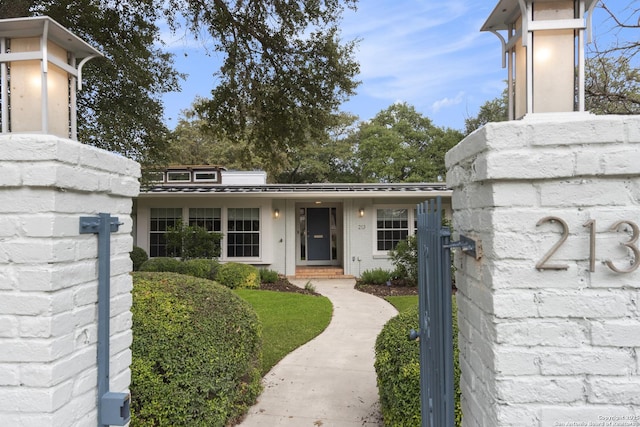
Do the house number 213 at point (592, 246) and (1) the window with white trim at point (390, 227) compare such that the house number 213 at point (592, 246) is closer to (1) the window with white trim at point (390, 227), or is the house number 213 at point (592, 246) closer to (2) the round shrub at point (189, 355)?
(2) the round shrub at point (189, 355)

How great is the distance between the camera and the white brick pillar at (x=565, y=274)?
4.61 feet

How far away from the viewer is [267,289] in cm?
1134

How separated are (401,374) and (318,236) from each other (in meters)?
11.7

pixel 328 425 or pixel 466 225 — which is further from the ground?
pixel 466 225

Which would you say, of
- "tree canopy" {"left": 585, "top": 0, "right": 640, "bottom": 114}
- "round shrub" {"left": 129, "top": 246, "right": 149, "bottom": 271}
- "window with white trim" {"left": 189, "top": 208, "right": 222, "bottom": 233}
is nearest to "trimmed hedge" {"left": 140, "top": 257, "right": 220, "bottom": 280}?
"round shrub" {"left": 129, "top": 246, "right": 149, "bottom": 271}

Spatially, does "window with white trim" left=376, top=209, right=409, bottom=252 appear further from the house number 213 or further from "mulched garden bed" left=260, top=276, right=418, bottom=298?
the house number 213

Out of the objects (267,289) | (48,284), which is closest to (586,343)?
(48,284)

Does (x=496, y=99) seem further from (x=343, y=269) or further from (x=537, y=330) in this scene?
(x=537, y=330)

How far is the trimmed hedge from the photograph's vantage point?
36.0ft

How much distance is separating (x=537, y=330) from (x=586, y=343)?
6.4 inches

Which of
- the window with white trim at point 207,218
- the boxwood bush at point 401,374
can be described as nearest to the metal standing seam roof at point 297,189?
the window with white trim at point 207,218

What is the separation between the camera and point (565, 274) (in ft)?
4.68

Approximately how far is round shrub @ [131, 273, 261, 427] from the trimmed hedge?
7.11 m

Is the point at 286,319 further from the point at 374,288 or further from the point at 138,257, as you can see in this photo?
the point at 138,257
